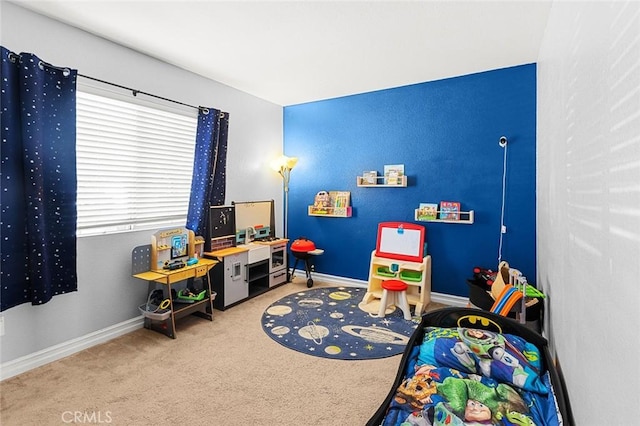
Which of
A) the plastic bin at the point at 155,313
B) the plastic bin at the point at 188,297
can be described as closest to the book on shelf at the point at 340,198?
the plastic bin at the point at 188,297

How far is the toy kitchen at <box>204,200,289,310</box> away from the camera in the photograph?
11.7ft

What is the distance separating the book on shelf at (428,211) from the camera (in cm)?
379

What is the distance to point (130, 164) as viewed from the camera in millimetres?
3043

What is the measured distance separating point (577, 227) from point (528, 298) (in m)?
1.36

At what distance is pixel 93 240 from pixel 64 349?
0.87 meters

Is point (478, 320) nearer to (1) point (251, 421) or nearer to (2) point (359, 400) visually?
(2) point (359, 400)

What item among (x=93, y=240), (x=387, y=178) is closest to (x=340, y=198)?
(x=387, y=178)

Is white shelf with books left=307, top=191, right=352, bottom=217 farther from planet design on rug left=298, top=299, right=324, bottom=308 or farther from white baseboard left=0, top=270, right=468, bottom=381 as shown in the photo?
white baseboard left=0, top=270, right=468, bottom=381

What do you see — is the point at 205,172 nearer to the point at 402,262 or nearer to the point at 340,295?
the point at 340,295

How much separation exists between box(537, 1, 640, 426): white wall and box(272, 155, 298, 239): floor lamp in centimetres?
335

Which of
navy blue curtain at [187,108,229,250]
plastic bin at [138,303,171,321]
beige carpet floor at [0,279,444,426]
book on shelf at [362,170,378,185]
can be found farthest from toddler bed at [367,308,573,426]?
navy blue curtain at [187,108,229,250]

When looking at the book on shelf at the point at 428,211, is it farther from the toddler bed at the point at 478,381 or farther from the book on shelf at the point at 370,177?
the toddler bed at the point at 478,381

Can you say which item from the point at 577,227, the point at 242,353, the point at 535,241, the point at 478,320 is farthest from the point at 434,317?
the point at 535,241

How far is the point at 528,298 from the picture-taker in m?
2.49
